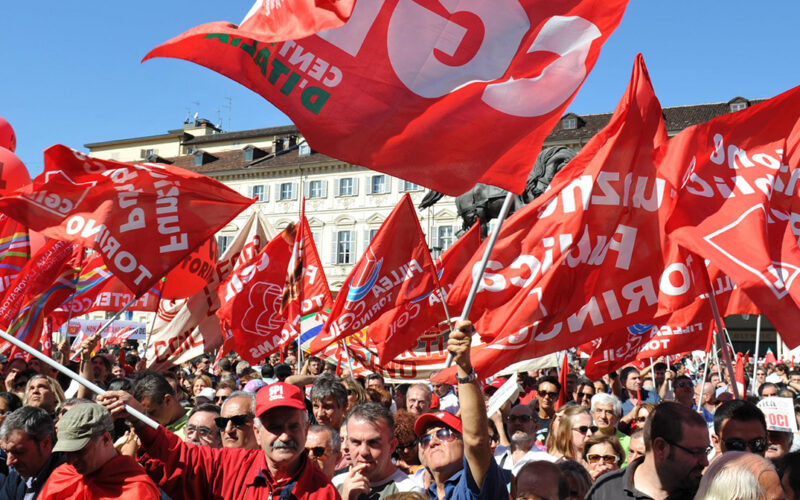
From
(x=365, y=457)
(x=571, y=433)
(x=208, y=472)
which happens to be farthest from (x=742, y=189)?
(x=208, y=472)

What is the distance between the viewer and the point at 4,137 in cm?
1196

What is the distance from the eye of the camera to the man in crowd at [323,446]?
15.1ft

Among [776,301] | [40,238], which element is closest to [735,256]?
[776,301]

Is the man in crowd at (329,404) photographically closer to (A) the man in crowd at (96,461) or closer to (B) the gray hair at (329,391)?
(B) the gray hair at (329,391)

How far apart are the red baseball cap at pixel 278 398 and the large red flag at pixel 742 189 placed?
269 cm

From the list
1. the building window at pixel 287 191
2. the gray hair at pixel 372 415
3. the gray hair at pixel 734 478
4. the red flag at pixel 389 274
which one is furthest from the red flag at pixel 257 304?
the building window at pixel 287 191

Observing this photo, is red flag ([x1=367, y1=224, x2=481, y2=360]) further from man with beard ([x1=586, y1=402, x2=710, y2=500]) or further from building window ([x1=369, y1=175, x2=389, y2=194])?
building window ([x1=369, y1=175, x2=389, y2=194])

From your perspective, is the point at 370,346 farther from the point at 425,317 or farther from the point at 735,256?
the point at 735,256

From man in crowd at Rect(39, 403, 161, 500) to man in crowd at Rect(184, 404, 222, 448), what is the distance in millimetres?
1606

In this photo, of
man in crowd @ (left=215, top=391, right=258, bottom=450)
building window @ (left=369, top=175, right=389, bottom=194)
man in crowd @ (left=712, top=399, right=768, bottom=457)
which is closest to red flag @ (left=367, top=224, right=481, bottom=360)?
man in crowd @ (left=215, top=391, right=258, bottom=450)

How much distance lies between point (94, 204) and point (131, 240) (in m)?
0.51

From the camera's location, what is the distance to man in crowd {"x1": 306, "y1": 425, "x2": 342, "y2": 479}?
15.1 ft

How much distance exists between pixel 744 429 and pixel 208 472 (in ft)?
9.06

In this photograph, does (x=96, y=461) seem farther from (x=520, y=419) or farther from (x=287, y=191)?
(x=287, y=191)
